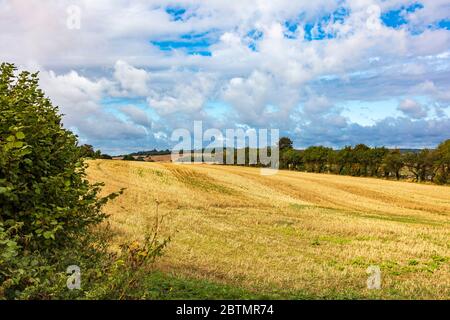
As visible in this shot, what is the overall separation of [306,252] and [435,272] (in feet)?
17.1

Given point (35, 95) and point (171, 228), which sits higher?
point (35, 95)

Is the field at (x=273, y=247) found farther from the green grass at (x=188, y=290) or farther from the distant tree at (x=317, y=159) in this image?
the distant tree at (x=317, y=159)

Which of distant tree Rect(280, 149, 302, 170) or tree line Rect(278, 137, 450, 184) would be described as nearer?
tree line Rect(278, 137, 450, 184)

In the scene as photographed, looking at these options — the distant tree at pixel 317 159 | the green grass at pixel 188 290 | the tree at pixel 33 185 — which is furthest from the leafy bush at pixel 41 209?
the distant tree at pixel 317 159

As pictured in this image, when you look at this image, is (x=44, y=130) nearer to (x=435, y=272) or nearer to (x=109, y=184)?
(x=435, y=272)

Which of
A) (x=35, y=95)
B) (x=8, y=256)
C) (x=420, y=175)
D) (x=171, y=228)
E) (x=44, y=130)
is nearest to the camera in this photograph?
(x=8, y=256)

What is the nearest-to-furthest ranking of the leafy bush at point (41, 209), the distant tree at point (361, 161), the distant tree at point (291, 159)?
1. the leafy bush at point (41, 209)
2. the distant tree at point (361, 161)
3. the distant tree at point (291, 159)

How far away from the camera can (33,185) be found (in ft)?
27.1

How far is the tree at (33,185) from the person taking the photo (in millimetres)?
7586

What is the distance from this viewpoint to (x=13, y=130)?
795 cm

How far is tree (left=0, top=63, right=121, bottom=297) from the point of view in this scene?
7.59 metres

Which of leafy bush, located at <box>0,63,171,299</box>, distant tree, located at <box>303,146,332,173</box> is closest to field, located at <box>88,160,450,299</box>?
leafy bush, located at <box>0,63,171,299</box>

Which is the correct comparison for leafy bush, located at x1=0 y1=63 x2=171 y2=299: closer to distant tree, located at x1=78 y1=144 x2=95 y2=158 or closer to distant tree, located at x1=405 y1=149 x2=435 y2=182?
distant tree, located at x1=78 y1=144 x2=95 y2=158
